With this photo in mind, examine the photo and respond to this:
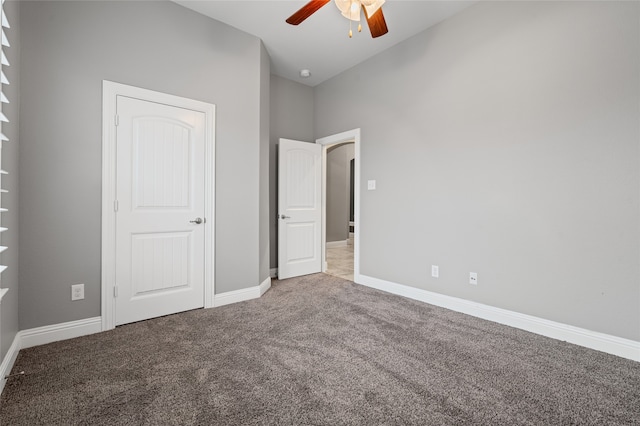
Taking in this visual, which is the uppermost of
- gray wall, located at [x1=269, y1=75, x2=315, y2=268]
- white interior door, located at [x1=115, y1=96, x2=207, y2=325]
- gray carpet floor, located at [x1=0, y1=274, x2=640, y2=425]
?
gray wall, located at [x1=269, y1=75, x2=315, y2=268]

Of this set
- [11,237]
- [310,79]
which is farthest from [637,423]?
[310,79]

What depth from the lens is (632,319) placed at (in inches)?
78.2

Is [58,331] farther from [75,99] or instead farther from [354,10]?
[354,10]

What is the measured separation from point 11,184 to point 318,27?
2.95 meters

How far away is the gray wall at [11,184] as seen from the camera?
5.78 ft

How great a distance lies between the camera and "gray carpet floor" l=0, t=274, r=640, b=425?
1.44 meters

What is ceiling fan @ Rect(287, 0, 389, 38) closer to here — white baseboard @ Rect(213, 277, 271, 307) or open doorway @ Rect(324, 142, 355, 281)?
white baseboard @ Rect(213, 277, 271, 307)

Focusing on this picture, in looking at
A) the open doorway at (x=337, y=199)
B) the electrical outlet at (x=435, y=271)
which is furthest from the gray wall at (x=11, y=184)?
the open doorway at (x=337, y=199)

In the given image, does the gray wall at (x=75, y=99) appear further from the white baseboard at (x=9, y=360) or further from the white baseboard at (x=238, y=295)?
the white baseboard at (x=238, y=295)

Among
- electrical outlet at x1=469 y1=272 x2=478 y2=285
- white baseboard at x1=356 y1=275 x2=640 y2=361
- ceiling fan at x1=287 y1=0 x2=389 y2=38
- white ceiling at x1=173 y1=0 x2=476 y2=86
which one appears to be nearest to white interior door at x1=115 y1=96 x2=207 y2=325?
white ceiling at x1=173 y1=0 x2=476 y2=86

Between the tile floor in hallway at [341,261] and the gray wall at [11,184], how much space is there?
3275 mm

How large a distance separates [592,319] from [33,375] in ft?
12.4

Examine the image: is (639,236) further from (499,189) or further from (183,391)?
(183,391)

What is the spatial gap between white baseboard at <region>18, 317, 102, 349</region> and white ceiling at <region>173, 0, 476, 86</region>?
293 centimetres
